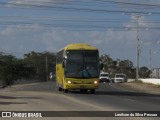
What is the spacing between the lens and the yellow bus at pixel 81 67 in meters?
39.8

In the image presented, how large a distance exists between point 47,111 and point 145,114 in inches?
165

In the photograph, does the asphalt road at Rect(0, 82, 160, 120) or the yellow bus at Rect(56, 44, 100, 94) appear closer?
the asphalt road at Rect(0, 82, 160, 120)

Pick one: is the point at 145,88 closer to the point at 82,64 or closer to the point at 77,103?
the point at 82,64

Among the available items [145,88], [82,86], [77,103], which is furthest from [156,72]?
[77,103]

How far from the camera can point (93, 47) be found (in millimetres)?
40500

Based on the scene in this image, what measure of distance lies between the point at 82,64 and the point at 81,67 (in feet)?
0.82

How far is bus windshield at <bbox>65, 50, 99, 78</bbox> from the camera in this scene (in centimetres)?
3984

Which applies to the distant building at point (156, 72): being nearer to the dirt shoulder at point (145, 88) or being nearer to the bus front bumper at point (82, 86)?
the dirt shoulder at point (145, 88)

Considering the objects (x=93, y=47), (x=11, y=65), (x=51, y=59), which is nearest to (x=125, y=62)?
(x=51, y=59)

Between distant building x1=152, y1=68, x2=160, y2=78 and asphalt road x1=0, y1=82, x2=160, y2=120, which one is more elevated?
distant building x1=152, y1=68, x2=160, y2=78

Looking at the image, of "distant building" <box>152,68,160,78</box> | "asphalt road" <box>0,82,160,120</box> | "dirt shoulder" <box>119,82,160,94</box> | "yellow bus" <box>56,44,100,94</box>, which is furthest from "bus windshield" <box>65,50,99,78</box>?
"distant building" <box>152,68,160,78</box>

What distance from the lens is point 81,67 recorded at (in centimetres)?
3991

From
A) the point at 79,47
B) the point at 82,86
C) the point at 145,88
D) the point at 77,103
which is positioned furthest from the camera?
the point at 145,88

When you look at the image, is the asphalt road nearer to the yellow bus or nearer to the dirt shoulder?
the yellow bus
